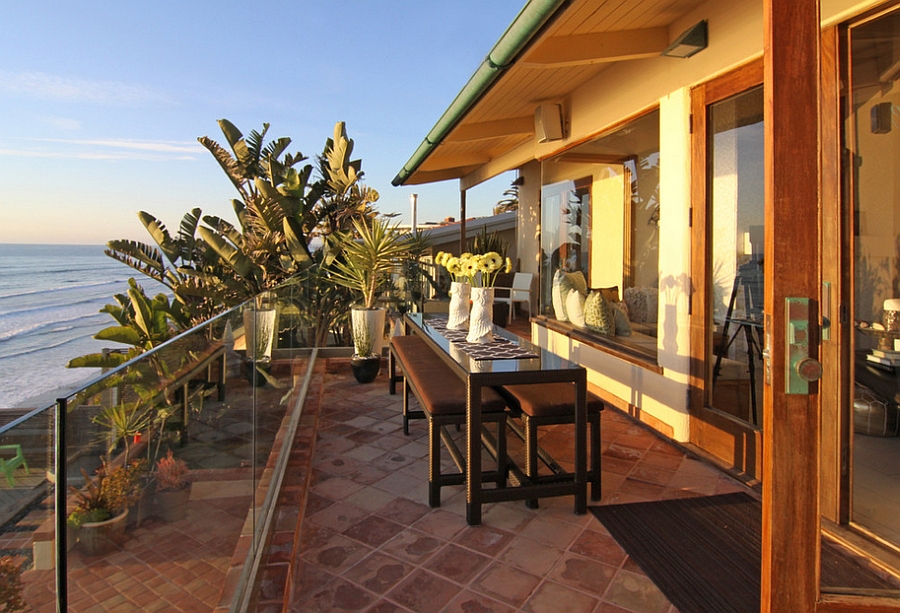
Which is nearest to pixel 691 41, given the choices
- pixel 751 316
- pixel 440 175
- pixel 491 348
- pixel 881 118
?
pixel 881 118

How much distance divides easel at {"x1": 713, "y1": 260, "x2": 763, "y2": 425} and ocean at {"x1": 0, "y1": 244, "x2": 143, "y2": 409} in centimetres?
901

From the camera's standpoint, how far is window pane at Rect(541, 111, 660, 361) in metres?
4.68

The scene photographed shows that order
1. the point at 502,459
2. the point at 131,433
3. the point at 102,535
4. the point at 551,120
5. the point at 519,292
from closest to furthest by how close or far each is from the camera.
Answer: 1. the point at 102,535
2. the point at 131,433
3. the point at 502,459
4. the point at 551,120
5. the point at 519,292

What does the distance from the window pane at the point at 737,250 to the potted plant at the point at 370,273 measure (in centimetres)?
388

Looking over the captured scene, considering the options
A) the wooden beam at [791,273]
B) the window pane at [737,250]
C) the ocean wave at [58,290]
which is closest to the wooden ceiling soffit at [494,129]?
the window pane at [737,250]

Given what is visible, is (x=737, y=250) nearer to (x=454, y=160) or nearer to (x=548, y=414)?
(x=548, y=414)

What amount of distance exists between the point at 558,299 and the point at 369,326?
215cm

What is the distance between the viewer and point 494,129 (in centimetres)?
662

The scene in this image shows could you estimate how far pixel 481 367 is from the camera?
9.97 ft

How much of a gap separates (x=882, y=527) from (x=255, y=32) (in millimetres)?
18364

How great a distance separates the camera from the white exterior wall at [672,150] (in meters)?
3.40

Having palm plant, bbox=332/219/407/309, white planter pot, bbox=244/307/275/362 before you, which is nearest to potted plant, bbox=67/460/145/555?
white planter pot, bbox=244/307/275/362

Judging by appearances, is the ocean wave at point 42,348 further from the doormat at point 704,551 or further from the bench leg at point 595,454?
the doormat at point 704,551

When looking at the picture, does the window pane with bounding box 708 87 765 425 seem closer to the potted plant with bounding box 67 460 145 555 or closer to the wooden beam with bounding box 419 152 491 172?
the potted plant with bounding box 67 460 145 555
